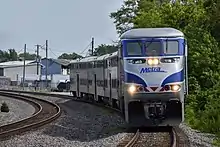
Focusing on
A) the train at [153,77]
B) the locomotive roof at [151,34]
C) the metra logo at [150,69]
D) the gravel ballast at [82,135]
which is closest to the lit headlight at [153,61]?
the train at [153,77]

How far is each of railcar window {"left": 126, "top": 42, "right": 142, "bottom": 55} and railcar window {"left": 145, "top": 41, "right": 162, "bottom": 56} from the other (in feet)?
0.79

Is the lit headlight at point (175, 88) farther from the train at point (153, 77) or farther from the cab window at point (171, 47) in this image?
the cab window at point (171, 47)

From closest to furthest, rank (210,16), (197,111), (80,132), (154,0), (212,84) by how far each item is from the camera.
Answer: (80,132)
(197,111)
(212,84)
(210,16)
(154,0)

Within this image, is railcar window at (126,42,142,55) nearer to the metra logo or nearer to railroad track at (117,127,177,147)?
the metra logo

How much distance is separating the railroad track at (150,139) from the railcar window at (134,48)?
8.80 feet

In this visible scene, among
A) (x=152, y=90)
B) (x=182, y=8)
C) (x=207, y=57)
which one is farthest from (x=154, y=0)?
(x=152, y=90)

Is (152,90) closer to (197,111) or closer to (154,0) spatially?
(197,111)

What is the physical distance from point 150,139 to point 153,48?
3272 mm

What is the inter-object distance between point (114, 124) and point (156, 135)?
4.68 m

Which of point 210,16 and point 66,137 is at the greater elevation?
point 210,16

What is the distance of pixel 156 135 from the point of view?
1744 cm

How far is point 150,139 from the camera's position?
16.4 m

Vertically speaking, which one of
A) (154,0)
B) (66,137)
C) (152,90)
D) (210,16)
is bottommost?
(66,137)

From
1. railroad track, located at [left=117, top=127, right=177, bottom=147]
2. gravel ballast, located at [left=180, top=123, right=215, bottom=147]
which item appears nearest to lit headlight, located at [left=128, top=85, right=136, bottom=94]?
railroad track, located at [left=117, top=127, right=177, bottom=147]
